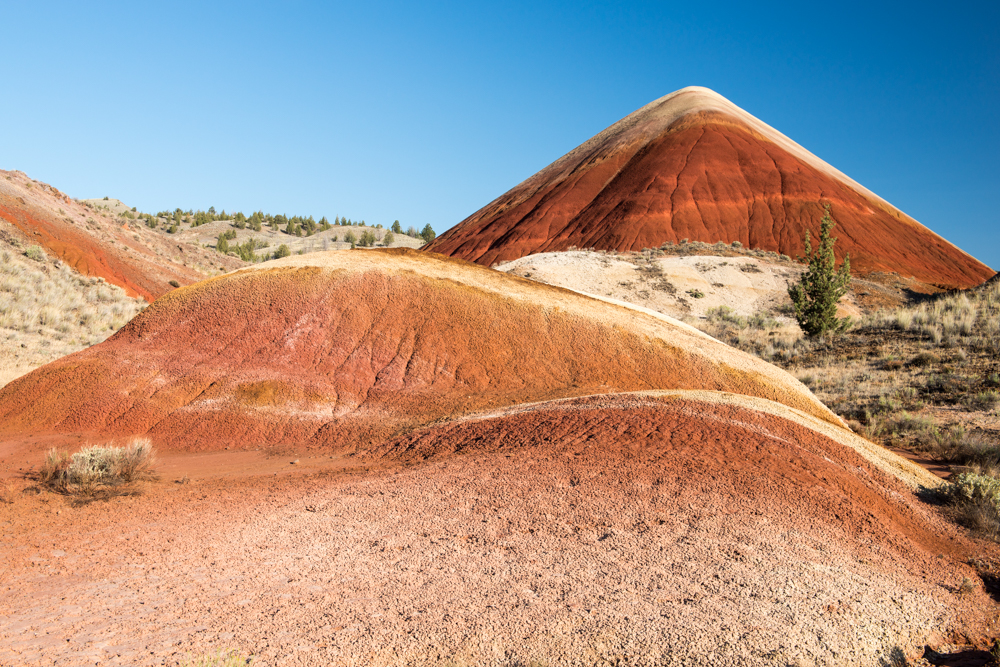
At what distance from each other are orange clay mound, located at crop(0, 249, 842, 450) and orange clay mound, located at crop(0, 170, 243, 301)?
21.7 metres

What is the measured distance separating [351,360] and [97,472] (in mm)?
5146

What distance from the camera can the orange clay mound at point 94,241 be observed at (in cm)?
3070

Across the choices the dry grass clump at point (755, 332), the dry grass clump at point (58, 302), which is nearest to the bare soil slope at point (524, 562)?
the dry grass clump at point (755, 332)

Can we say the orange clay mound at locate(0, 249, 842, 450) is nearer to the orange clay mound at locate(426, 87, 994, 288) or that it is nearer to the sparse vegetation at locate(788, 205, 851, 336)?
the sparse vegetation at locate(788, 205, 851, 336)

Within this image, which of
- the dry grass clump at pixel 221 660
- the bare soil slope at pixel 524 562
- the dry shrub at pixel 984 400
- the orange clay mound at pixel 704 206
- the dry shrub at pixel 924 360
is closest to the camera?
the dry grass clump at pixel 221 660

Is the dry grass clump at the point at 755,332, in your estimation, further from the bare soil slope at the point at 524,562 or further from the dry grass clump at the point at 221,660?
the dry grass clump at the point at 221,660

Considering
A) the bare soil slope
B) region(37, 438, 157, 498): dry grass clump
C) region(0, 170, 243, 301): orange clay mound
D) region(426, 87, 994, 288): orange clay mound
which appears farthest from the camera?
region(426, 87, 994, 288): orange clay mound

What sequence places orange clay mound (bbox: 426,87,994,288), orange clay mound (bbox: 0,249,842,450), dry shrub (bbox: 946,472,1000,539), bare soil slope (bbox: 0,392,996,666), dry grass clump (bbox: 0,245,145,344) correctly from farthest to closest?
orange clay mound (bbox: 426,87,994,288) < dry grass clump (bbox: 0,245,145,344) < orange clay mound (bbox: 0,249,842,450) < dry shrub (bbox: 946,472,1000,539) < bare soil slope (bbox: 0,392,996,666)

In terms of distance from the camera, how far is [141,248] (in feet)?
132

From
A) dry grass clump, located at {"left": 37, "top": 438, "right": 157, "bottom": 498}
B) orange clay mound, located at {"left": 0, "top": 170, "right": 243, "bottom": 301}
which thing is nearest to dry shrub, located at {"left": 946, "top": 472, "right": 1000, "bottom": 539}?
dry grass clump, located at {"left": 37, "top": 438, "right": 157, "bottom": 498}

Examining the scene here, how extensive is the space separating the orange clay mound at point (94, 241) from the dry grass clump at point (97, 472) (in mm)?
26249

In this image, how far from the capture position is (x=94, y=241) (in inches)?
1357

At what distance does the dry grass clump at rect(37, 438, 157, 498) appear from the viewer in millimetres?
7398

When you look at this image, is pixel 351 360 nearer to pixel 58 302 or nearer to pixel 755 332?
pixel 58 302
